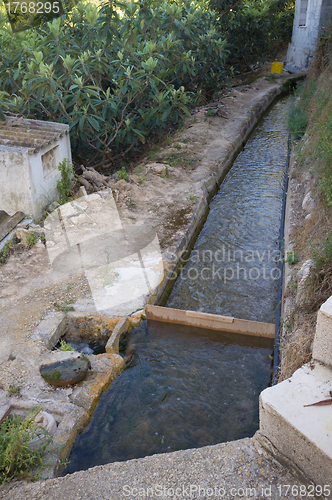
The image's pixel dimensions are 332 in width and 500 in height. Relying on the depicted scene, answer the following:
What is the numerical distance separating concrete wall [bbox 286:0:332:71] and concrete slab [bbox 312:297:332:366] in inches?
621

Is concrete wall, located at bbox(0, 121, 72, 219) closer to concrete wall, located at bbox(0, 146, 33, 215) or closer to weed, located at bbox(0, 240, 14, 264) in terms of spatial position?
concrete wall, located at bbox(0, 146, 33, 215)

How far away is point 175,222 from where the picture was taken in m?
6.73

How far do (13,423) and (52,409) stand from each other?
401 mm

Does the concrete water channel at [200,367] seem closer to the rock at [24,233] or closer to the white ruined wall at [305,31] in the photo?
the rock at [24,233]

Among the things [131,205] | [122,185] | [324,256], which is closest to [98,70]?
[122,185]

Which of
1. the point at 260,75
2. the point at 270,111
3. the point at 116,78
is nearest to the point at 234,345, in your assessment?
the point at 116,78


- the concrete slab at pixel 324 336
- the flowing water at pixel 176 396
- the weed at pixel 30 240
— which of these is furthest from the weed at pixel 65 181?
the concrete slab at pixel 324 336

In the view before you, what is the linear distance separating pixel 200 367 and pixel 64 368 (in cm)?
142

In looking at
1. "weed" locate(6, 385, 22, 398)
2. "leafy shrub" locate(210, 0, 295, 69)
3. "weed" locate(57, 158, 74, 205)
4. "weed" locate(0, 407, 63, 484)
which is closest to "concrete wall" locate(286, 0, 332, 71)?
"leafy shrub" locate(210, 0, 295, 69)

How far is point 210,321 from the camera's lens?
4.68 metres

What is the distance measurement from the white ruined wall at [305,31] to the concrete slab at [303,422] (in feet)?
52.8

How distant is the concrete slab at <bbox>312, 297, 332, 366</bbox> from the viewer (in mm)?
2775

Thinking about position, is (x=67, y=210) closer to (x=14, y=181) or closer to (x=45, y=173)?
(x=45, y=173)

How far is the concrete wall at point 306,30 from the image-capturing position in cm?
1498
